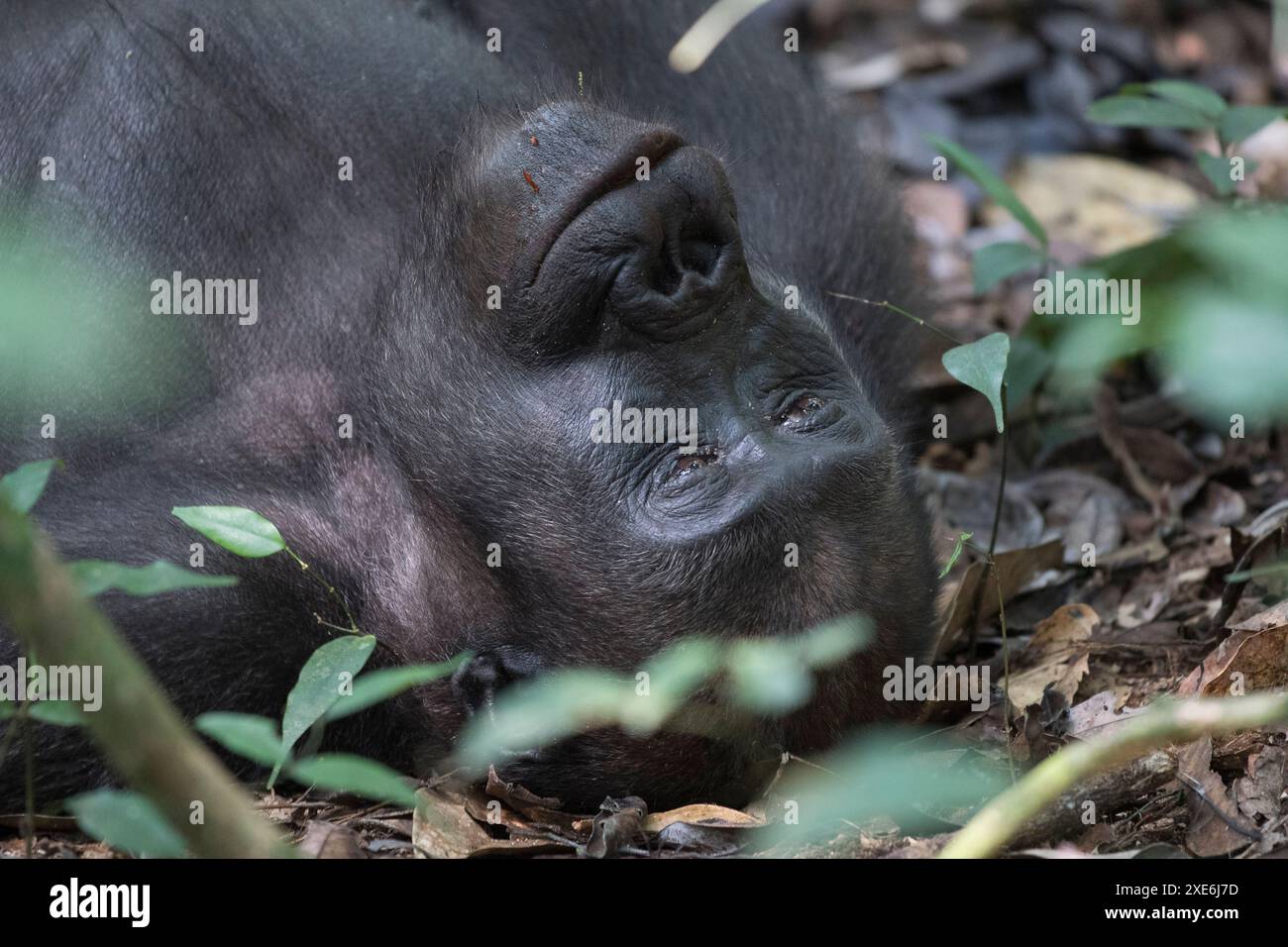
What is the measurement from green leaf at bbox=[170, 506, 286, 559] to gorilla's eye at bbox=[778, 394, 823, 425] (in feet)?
3.92

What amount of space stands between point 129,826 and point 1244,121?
383cm

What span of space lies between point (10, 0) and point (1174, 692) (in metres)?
3.52

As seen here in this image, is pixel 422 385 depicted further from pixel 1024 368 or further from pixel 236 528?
pixel 1024 368

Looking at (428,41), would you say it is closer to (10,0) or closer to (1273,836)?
(10,0)

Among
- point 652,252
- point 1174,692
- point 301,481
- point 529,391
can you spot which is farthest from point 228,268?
point 1174,692

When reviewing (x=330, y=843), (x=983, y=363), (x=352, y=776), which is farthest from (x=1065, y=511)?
(x=352, y=776)

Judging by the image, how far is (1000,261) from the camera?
488 cm

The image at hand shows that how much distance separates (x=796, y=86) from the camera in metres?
5.08

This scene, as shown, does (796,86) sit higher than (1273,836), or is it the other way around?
(796,86)

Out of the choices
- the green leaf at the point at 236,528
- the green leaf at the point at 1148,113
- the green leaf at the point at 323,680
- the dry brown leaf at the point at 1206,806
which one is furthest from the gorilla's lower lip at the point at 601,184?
A: the green leaf at the point at 1148,113

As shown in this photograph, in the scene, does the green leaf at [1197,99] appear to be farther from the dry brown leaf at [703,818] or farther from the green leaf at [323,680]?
the green leaf at [323,680]

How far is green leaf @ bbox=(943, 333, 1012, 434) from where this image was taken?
333 centimetres

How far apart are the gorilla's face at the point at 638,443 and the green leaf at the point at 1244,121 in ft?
5.95

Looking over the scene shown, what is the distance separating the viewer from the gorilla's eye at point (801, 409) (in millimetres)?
3523
